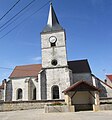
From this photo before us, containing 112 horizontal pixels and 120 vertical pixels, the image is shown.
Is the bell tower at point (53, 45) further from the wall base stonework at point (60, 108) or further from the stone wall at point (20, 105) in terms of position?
the wall base stonework at point (60, 108)

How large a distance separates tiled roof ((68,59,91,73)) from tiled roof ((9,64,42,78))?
7061 mm

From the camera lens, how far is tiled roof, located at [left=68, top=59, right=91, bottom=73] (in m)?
28.1

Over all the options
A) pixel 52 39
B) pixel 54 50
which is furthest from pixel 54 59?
pixel 52 39

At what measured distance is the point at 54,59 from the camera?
26984 millimetres

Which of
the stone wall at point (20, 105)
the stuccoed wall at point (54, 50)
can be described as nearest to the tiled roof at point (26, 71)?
the stuccoed wall at point (54, 50)

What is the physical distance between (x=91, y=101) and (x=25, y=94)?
13.2 metres

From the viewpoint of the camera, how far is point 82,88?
697 inches

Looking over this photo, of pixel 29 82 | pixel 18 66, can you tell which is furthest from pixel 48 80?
pixel 18 66

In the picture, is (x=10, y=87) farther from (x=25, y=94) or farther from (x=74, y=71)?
(x=74, y=71)

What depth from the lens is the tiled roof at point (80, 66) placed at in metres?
28.1

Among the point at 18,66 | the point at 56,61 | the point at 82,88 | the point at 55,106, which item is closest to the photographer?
the point at 55,106

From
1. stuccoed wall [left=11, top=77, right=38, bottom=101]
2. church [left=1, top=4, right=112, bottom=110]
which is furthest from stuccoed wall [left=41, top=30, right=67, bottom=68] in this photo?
stuccoed wall [left=11, top=77, right=38, bottom=101]

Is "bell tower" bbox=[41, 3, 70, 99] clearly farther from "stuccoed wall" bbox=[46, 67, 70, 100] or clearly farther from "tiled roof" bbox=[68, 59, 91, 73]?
"tiled roof" bbox=[68, 59, 91, 73]

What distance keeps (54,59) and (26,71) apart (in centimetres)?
802
